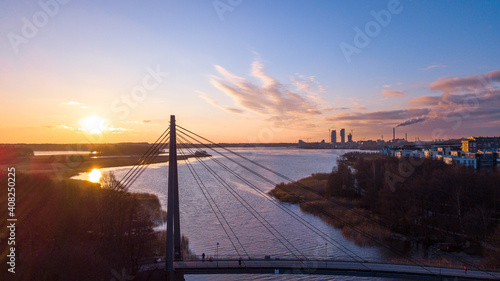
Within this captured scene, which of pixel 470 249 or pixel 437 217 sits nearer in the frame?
pixel 470 249

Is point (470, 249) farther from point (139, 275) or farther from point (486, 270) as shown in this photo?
point (139, 275)

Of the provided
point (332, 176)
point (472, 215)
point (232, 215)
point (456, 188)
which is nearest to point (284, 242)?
point (232, 215)

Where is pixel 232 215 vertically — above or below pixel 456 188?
below

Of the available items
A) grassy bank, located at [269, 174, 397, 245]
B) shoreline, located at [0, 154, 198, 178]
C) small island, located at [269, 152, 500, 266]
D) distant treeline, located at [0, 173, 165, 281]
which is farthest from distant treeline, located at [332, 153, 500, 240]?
distant treeline, located at [0, 173, 165, 281]

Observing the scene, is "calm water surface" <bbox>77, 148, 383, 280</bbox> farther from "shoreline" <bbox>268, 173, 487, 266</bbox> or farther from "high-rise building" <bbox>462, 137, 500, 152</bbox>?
"high-rise building" <bbox>462, 137, 500, 152</bbox>

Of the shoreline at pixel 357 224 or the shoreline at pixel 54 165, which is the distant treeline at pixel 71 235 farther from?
the shoreline at pixel 357 224

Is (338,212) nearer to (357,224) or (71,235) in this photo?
(357,224)

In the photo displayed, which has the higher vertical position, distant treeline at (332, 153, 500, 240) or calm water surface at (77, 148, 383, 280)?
distant treeline at (332, 153, 500, 240)
